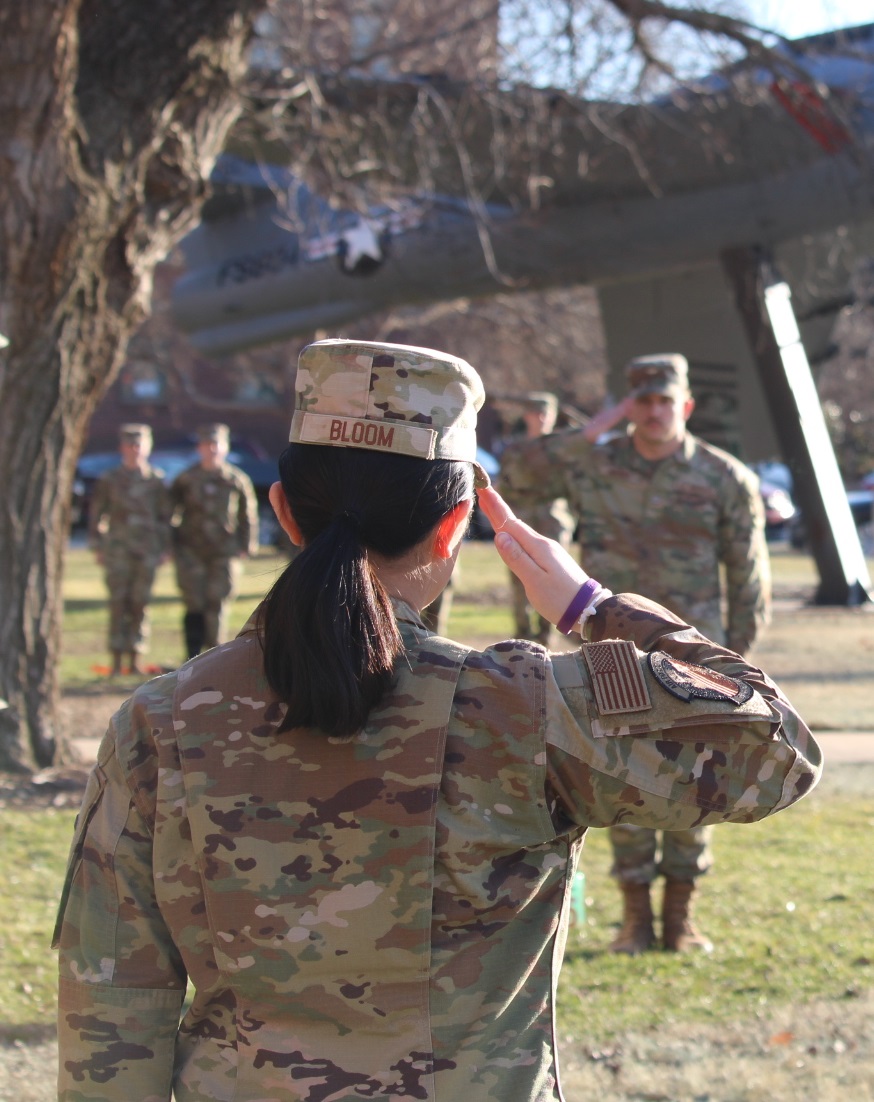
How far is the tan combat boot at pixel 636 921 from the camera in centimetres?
477

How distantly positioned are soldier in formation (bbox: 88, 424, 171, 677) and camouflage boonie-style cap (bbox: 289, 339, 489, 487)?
32.8 feet

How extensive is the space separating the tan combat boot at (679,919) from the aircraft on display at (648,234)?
5.91 metres

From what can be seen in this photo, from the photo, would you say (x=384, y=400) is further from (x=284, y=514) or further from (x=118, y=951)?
(x=118, y=951)

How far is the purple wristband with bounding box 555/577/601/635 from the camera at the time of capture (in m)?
1.74

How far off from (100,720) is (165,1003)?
776 centimetres

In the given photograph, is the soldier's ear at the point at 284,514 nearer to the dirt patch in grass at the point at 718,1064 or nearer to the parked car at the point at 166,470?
the dirt patch in grass at the point at 718,1064

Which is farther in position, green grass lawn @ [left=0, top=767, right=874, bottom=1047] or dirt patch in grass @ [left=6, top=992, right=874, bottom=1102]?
green grass lawn @ [left=0, top=767, right=874, bottom=1047]

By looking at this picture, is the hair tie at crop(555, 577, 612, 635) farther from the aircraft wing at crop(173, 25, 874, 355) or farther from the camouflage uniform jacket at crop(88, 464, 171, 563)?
the camouflage uniform jacket at crop(88, 464, 171, 563)

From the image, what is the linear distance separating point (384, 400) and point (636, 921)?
3637 mm

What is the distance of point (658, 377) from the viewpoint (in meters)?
5.09

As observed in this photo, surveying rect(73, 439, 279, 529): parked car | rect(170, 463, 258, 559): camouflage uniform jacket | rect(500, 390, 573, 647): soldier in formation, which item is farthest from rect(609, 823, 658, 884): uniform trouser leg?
rect(73, 439, 279, 529): parked car

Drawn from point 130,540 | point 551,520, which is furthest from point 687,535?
point 130,540

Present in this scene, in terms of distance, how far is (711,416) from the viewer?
48.2ft

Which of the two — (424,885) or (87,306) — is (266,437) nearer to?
(87,306)
